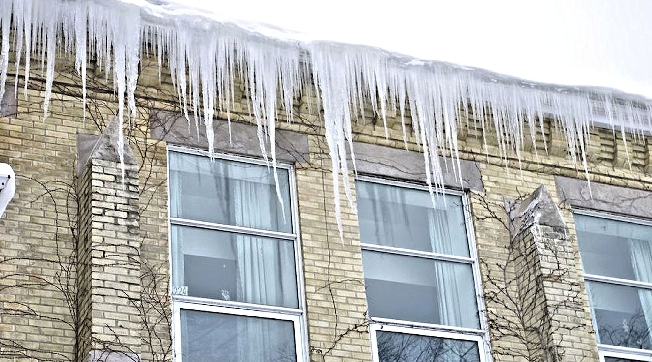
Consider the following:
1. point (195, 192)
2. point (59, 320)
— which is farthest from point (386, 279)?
point (59, 320)

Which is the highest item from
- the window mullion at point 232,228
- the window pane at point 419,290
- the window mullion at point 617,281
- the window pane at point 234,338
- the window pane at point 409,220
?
the window pane at point 409,220

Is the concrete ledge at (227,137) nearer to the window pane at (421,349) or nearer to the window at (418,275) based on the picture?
the window at (418,275)

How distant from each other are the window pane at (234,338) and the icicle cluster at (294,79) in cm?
136

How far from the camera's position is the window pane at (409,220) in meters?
16.4

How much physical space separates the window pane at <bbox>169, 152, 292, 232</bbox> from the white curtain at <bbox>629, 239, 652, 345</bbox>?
13.1 ft

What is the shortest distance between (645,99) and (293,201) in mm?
4417

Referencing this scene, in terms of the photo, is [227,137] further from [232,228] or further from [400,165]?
[400,165]

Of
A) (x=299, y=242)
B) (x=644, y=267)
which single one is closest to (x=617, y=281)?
(x=644, y=267)

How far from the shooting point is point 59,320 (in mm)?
14227

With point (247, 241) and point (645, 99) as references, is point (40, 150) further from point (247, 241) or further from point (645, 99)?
point (645, 99)

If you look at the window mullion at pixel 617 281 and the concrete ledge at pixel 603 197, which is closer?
the window mullion at pixel 617 281

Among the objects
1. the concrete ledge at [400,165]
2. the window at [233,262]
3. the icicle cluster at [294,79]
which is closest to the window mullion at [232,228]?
the window at [233,262]

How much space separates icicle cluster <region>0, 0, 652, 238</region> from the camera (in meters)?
15.4

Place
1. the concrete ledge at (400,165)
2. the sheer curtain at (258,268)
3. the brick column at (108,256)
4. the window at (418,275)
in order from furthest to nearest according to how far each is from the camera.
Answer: the concrete ledge at (400,165)
the window at (418,275)
the sheer curtain at (258,268)
the brick column at (108,256)
